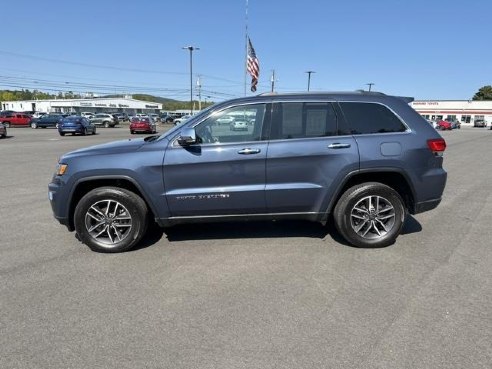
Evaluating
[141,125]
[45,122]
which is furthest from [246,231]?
[45,122]

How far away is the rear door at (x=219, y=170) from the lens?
4383 mm

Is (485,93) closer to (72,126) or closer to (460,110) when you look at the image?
(460,110)

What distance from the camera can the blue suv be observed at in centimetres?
440

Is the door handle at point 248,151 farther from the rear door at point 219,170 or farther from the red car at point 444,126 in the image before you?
the red car at point 444,126

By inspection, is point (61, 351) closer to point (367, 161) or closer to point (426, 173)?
point (367, 161)

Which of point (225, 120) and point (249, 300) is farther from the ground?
point (225, 120)

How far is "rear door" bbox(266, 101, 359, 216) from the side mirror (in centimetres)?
88

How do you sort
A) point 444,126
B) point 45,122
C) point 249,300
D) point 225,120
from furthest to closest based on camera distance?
point 444,126, point 45,122, point 225,120, point 249,300

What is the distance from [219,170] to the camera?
4.39 m

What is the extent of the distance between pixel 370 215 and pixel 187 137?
94.1 inches

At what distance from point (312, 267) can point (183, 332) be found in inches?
66.4

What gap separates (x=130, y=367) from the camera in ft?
8.47

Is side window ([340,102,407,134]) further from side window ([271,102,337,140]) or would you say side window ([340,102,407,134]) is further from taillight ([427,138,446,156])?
taillight ([427,138,446,156])

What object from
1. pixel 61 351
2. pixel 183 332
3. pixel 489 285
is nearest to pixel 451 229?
pixel 489 285
